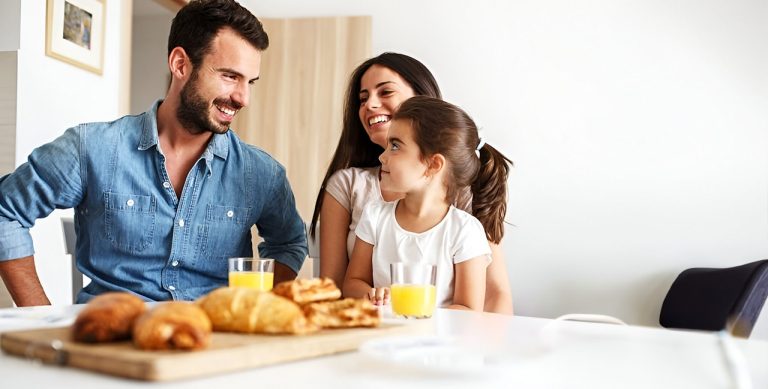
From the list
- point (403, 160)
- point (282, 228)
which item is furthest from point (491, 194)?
point (282, 228)

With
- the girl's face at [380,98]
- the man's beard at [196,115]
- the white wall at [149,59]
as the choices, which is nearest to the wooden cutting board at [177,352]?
the man's beard at [196,115]

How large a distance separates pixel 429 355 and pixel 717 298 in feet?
9.17

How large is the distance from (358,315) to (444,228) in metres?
0.92

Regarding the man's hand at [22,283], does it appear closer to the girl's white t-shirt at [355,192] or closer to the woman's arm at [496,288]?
the girl's white t-shirt at [355,192]

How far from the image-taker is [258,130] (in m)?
4.52

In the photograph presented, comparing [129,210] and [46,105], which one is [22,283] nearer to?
[129,210]

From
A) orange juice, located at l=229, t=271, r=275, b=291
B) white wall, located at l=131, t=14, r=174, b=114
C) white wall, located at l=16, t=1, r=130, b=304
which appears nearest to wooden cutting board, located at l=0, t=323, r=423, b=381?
orange juice, located at l=229, t=271, r=275, b=291

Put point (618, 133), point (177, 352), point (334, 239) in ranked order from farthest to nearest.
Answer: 1. point (618, 133)
2. point (334, 239)
3. point (177, 352)

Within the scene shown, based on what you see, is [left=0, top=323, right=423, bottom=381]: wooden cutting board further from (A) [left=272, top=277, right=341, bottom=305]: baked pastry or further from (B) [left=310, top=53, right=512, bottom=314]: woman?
(B) [left=310, top=53, right=512, bottom=314]: woman

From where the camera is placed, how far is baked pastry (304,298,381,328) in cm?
90

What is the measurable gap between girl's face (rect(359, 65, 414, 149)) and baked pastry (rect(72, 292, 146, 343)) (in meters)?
1.52

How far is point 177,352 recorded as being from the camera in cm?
70

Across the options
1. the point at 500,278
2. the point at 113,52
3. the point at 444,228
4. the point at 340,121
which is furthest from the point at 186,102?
the point at 340,121

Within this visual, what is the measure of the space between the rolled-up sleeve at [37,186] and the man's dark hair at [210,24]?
0.41 metres
